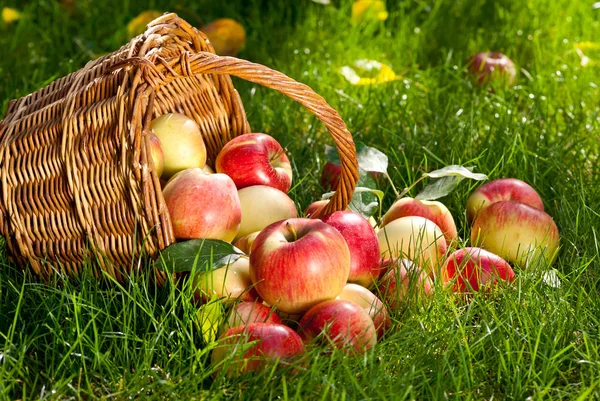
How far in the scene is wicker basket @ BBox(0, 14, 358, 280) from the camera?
1.61 meters

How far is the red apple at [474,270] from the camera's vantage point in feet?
5.88

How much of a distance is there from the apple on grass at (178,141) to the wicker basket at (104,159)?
156 mm

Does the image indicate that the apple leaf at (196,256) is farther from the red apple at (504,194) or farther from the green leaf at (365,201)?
the red apple at (504,194)

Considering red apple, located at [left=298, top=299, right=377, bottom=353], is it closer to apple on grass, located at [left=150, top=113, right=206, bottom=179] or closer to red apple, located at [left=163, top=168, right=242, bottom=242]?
red apple, located at [left=163, top=168, right=242, bottom=242]

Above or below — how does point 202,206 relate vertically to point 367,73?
above

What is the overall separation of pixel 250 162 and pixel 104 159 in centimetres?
42

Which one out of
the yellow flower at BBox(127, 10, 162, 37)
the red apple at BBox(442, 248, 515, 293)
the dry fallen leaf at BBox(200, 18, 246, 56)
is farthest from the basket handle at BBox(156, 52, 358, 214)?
the yellow flower at BBox(127, 10, 162, 37)

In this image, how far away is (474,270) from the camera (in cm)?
180

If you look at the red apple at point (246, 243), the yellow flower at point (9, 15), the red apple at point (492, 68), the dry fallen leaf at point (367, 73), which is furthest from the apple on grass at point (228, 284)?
the yellow flower at point (9, 15)

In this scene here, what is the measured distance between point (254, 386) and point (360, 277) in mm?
452

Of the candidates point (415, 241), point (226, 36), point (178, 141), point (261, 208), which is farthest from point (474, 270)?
point (226, 36)

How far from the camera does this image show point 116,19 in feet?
12.0

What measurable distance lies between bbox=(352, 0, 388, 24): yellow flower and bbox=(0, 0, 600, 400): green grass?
0.18 ft

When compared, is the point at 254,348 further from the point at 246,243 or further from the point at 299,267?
the point at 246,243
